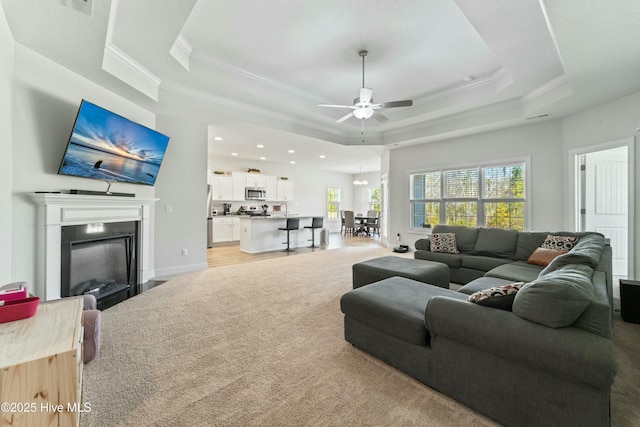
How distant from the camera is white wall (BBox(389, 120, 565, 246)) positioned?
4816 millimetres

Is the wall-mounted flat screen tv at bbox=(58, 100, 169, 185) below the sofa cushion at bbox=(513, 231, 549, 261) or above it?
above

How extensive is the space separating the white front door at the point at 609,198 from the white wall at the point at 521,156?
35cm

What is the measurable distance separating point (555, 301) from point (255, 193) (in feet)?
27.7

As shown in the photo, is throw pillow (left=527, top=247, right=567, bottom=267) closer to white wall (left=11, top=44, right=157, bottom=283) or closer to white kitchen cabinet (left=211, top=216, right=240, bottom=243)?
white wall (left=11, top=44, right=157, bottom=283)

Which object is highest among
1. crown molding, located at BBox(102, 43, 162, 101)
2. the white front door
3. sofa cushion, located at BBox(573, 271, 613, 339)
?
crown molding, located at BBox(102, 43, 162, 101)

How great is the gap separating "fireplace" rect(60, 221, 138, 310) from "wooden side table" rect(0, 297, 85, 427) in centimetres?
196

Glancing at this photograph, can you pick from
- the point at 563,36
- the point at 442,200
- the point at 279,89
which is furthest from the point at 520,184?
the point at 279,89

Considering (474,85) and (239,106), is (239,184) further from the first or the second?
(474,85)

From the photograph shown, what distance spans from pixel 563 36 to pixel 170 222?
5496mm

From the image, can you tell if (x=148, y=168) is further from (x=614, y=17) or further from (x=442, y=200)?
(x=442, y=200)

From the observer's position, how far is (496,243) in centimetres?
404

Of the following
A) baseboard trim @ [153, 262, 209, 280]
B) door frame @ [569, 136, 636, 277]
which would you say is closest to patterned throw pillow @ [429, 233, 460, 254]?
door frame @ [569, 136, 636, 277]

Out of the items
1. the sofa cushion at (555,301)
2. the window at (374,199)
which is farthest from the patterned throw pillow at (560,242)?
the window at (374,199)

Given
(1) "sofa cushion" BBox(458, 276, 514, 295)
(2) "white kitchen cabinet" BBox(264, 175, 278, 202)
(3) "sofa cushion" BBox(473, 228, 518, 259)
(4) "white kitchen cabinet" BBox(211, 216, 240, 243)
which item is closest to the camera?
(1) "sofa cushion" BBox(458, 276, 514, 295)
